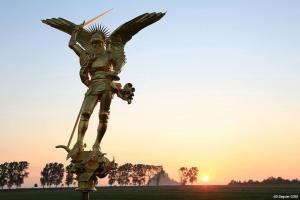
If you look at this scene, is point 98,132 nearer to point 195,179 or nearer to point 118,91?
point 118,91

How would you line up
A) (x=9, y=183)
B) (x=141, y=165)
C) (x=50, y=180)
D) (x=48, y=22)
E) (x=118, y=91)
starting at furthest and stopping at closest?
(x=141, y=165) < (x=50, y=180) < (x=9, y=183) < (x=48, y=22) < (x=118, y=91)

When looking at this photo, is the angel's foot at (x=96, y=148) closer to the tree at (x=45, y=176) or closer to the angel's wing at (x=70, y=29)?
the angel's wing at (x=70, y=29)

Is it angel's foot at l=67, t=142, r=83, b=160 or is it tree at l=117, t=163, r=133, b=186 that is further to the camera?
tree at l=117, t=163, r=133, b=186

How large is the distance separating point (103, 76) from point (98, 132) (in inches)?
66.6

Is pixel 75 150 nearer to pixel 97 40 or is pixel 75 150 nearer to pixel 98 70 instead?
pixel 98 70

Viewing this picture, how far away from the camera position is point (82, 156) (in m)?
13.0

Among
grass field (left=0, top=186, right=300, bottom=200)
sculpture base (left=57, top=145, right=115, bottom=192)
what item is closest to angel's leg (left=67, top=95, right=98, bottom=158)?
sculpture base (left=57, top=145, right=115, bottom=192)

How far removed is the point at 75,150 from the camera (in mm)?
13039

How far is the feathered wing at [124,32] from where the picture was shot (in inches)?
549

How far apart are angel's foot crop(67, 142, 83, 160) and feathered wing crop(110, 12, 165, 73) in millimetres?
2562

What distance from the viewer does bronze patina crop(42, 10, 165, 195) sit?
12875mm

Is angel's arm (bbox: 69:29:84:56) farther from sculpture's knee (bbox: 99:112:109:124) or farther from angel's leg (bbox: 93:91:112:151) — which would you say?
sculpture's knee (bbox: 99:112:109:124)

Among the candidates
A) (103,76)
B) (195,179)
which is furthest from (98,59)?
(195,179)

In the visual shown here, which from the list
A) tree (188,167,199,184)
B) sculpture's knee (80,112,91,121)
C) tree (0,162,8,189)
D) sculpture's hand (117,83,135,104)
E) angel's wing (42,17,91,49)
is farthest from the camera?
tree (188,167,199,184)
